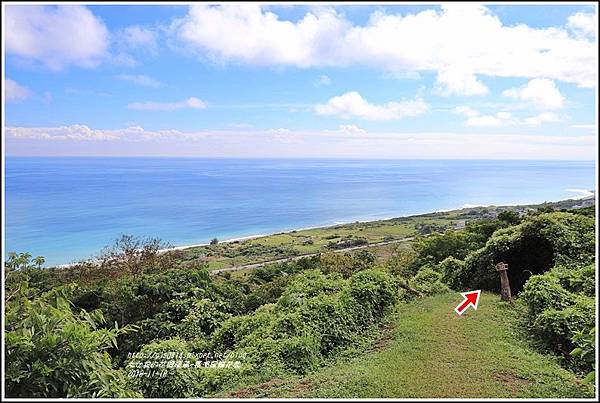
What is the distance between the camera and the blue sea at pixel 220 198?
26141 mm

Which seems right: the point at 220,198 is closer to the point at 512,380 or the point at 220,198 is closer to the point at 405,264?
the point at 405,264

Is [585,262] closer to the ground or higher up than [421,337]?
higher up

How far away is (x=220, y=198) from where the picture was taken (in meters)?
49.9

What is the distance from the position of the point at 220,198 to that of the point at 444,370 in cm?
4707

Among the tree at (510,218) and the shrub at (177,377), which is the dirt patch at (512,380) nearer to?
the shrub at (177,377)

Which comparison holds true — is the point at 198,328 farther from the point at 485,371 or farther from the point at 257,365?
Answer: the point at 485,371

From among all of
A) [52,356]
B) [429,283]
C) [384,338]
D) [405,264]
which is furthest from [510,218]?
[52,356]

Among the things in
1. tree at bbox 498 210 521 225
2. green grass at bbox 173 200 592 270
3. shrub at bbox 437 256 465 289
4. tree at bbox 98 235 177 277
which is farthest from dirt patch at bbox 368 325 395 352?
green grass at bbox 173 200 592 270

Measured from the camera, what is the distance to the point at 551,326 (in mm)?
5191

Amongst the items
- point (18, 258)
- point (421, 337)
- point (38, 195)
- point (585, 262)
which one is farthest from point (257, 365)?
point (38, 195)

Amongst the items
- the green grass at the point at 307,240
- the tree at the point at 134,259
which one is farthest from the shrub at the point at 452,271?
the green grass at the point at 307,240

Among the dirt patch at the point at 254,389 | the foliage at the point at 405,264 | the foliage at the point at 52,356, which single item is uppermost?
the foliage at the point at 52,356

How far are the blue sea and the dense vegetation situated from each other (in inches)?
283

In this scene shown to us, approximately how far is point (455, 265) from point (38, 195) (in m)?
37.4
